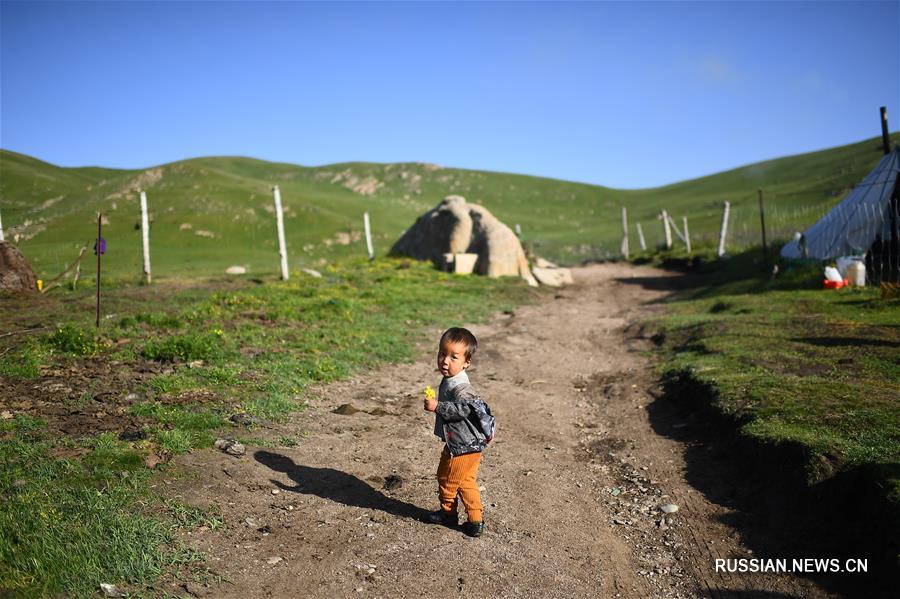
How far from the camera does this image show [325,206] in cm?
5566

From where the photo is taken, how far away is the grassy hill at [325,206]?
14789 millimetres

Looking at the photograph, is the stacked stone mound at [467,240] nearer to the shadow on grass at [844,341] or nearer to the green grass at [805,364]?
the green grass at [805,364]

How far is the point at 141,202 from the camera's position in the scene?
18672 mm

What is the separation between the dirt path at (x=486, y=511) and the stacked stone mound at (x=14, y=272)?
7.02m

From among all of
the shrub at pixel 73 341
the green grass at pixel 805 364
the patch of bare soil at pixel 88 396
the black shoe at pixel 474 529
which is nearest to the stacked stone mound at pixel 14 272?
the shrub at pixel 73 341

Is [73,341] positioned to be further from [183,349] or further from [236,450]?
[236,450]

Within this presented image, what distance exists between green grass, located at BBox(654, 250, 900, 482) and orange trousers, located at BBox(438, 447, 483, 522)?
9.30 ft

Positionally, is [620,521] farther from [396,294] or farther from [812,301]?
[396,294]

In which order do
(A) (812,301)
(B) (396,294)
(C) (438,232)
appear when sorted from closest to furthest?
(A) (812,301)
(B) (396,294)
(C) (438,232)

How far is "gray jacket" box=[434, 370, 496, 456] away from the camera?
516 cm

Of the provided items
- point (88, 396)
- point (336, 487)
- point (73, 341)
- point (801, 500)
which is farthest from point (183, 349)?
point (801, 500)

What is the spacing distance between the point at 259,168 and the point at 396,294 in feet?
304

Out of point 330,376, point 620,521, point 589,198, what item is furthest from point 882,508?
point 589,198

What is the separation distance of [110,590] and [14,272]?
404 inches
